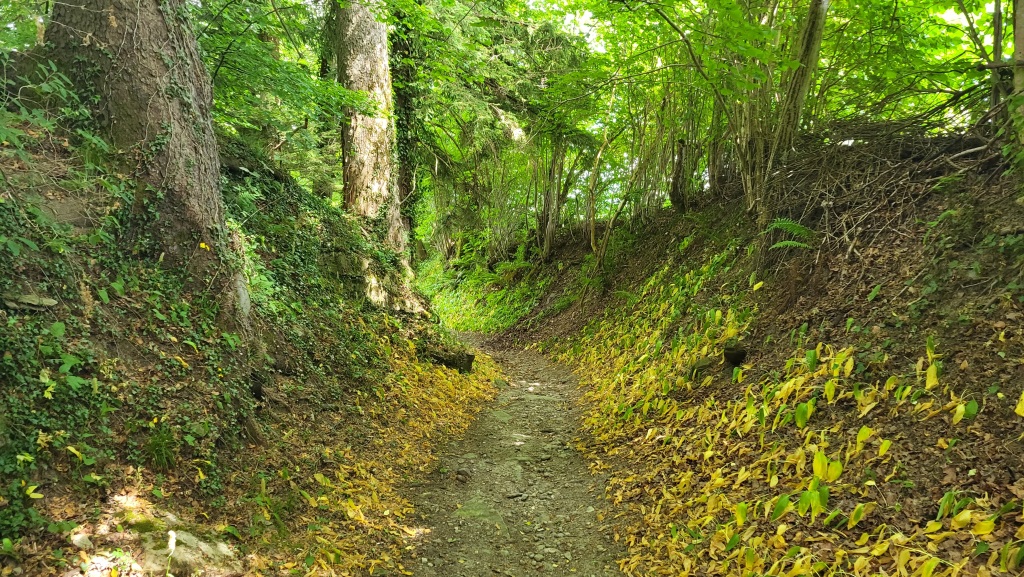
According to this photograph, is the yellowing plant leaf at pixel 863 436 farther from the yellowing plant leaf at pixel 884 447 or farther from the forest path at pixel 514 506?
the forest path at pixel 514 506

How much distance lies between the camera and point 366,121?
8.36 metres

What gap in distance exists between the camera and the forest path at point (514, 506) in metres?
4.10

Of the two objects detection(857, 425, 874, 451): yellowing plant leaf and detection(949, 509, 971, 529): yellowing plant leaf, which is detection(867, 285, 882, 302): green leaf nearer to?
detection(857, 425, 874, 451): yellowing plant leaf

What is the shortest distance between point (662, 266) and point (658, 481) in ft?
19.0

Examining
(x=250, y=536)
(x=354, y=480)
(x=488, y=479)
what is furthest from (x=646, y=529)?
(x=250, y=536)

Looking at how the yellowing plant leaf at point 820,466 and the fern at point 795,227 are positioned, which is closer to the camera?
the yellowing plant leaf at point 820,466

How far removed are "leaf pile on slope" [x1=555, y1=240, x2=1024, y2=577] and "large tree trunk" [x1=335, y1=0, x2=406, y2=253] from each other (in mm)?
5476

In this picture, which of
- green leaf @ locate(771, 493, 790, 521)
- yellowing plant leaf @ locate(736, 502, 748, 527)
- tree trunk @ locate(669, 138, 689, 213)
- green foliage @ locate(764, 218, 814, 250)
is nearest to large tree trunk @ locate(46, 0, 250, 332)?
yellowing plant leaf @ locate(736, 502, 748, 527)

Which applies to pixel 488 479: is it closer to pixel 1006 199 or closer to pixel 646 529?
pixel 646 529

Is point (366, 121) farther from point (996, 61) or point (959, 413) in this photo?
point (959, 413)

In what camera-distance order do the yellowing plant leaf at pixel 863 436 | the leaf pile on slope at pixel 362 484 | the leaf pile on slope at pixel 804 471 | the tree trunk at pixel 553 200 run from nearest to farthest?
the leaf pile on slope at pixel 804 471 < the yellowing plant leaf at pixel 863 436 < the leaf pile on slope at pixel 362 484 < the tree trunk at pixel 553 200

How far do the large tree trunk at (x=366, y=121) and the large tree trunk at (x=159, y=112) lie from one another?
376 centimetres

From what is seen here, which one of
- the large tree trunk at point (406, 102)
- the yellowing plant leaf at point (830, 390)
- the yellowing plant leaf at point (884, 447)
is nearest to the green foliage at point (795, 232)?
the yellowing plant leaf at point (830, 390)

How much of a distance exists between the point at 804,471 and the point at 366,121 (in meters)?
7.75
